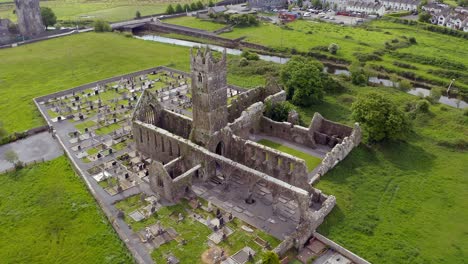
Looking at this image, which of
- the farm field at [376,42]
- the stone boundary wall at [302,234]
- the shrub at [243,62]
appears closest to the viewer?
the stone boundary wall at [302,234]

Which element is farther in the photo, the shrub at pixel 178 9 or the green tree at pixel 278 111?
the shrub at pixel 178 9

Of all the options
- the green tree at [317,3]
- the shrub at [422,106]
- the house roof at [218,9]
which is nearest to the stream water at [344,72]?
the shrub at [422,106]

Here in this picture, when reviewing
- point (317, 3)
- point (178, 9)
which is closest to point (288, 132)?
point (178, 9)

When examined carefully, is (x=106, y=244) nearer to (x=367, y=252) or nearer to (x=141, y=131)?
(x=141, y=131)

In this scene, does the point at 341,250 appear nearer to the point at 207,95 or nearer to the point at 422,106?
the point at 207,95

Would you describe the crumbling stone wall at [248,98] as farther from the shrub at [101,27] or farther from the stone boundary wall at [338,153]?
the shrub at [101,27]

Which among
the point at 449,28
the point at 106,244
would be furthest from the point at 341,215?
the point at 449,28

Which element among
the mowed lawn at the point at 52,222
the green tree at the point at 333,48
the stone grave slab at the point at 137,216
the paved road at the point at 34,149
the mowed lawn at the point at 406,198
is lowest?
the mowed lawn at the point at 52,222
